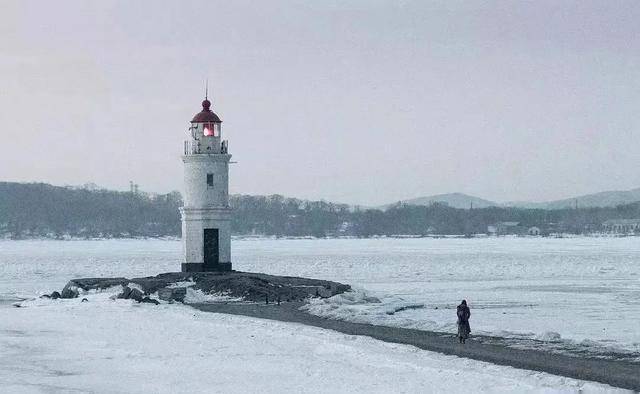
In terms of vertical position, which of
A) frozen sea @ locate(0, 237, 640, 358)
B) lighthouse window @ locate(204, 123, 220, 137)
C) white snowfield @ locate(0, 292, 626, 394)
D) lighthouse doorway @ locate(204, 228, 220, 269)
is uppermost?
lighthouse window @ locate(204, 123, 220, 137)

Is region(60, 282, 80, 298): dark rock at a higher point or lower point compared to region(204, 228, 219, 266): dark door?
lower

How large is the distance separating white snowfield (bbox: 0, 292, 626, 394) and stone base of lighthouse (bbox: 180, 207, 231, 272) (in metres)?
11.1

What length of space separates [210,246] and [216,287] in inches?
148

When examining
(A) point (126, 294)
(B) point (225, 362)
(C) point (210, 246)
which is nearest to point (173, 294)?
(A) point (126, 294)

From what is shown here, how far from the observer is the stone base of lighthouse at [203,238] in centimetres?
3856

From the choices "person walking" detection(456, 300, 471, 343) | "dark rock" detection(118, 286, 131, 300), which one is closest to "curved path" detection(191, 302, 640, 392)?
"person walking" detection(456, 300, 471, 343)

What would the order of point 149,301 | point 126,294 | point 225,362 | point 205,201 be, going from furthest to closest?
1. point 205,201
2. point 126,294
3. point 149,301
4. point 225,362

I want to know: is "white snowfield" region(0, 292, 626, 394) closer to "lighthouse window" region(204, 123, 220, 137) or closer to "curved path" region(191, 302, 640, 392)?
"curved path" region(191, 302, 640, 392)

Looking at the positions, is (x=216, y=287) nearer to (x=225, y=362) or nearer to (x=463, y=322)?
(x=463, y=322)

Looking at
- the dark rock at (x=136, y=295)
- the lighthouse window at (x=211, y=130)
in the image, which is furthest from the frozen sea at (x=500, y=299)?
the lighthouse window at (x=211, y=130)

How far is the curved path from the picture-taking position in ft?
53.9

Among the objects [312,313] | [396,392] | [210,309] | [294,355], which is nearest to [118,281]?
[210,309]

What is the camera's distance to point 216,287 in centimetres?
3512

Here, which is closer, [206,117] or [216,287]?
[216,287]
